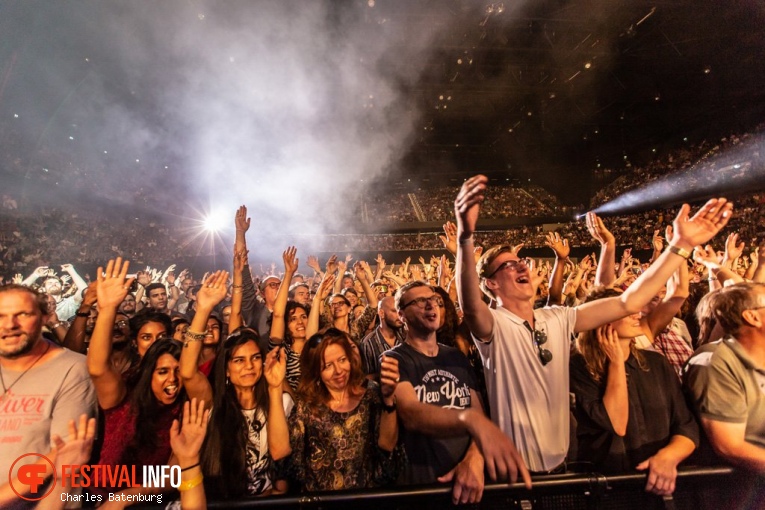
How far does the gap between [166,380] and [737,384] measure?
2.99 meters

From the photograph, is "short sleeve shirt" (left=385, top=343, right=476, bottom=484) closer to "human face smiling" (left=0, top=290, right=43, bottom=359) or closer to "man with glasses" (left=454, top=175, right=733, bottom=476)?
"man with glasses" (left=454, top=175, right=733, bottom=476)

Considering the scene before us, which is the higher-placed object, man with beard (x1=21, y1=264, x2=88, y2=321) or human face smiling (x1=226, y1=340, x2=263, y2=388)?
man with beard (x1=21, y1=264, x2=88, y2=321)

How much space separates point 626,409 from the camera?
182 cm

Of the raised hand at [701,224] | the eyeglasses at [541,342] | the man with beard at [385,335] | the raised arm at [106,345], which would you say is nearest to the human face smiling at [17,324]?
the raised arm at [106,345]

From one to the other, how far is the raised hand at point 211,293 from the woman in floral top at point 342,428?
2.40 feet

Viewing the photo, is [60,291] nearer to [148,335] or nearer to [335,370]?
[148,335]

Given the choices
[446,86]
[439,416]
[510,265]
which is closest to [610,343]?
[510,265]

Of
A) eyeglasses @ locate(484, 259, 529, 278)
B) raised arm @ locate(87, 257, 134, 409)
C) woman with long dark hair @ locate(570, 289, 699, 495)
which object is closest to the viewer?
woman with long dark hair @ locate(570, 289, 699, 495)

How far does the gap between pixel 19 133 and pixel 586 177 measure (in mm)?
28512

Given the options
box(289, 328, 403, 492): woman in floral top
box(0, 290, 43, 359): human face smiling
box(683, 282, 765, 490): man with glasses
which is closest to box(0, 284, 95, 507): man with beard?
box(0, 290, 43, 359): human face smiling

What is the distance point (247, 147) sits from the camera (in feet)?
54.1

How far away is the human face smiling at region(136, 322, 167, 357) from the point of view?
3.01 meters

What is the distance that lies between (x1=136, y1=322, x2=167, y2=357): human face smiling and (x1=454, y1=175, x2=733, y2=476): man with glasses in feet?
8.44

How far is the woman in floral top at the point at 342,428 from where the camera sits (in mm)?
1875
